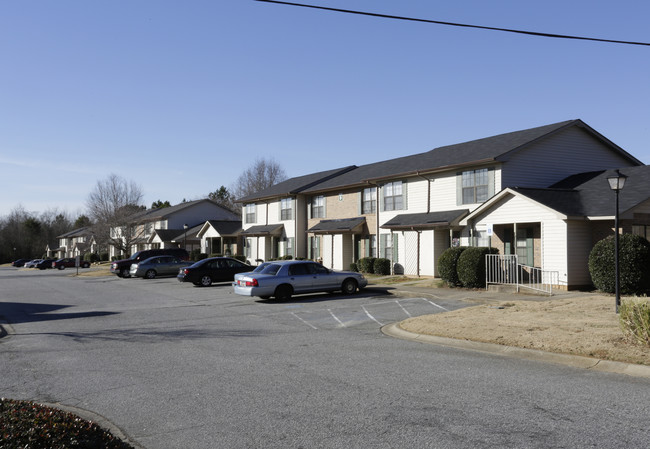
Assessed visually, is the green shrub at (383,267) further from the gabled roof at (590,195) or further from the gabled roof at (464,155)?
the gabled roof at (590,195)

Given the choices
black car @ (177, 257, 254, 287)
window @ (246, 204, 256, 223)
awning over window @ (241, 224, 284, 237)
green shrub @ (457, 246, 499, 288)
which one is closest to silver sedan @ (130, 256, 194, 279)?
black car @ (177, 257, 254, 287)

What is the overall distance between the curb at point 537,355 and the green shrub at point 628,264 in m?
9.53

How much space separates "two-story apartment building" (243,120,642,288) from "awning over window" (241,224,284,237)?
5.60 m

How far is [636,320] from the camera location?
9531mm

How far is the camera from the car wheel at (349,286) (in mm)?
21094

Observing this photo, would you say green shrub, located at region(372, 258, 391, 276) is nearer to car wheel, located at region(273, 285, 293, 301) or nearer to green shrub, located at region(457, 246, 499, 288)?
green shrub, located at region(457, 246, 499, 288)

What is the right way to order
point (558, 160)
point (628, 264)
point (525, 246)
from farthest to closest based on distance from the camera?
point (558, 160) → point (525, 246) → point (628, 264)

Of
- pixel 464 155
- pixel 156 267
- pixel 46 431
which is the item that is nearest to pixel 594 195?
pixel 464 155

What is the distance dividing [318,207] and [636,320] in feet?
99.1

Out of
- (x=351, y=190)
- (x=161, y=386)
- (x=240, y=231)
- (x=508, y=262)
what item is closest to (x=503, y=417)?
(x=161, y=386)

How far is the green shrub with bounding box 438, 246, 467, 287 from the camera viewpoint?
2262 centimetres

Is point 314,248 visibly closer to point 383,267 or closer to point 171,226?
point 383,267

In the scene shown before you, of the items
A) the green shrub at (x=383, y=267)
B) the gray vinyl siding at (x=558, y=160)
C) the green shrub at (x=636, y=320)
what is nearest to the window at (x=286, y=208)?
the green shrub at (x=383, y=267)

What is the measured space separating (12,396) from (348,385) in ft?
14.4
